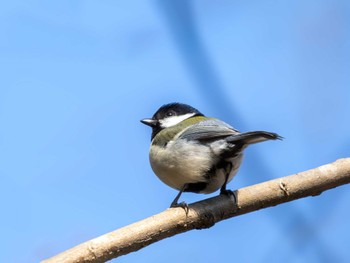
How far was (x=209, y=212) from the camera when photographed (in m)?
2.61

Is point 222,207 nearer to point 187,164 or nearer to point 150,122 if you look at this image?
point 187,164

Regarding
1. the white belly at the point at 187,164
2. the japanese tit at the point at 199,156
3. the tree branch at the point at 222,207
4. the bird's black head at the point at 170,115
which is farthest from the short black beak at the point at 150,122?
the tree branch at the point at 222,207

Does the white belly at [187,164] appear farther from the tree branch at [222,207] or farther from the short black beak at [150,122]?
the short black beak at [150,122]

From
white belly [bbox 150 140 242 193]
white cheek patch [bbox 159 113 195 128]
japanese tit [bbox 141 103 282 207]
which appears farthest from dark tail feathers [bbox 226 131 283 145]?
white cheek patch [bbox 159 113 195 128]

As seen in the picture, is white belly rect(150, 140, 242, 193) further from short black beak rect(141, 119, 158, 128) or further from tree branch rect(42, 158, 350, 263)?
short black beak rect(141, 119, 158, 128)

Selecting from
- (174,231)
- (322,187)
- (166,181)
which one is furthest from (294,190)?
(166,181)

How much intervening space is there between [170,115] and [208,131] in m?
0.82

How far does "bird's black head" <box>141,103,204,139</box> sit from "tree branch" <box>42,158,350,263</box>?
1.33 metres

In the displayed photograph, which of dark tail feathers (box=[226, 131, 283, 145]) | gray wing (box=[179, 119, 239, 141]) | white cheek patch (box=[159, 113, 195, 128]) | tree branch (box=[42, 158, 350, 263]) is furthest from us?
white cheek patch (box=[159, 113, 195, 128])

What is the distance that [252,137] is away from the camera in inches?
114

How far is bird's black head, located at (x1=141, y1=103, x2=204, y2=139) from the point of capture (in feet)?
13.1

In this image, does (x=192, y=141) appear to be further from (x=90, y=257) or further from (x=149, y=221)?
(x=90, y=257)

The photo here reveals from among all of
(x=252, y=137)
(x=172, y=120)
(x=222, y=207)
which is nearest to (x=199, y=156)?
(x=252, y=137)

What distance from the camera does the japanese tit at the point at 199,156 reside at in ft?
10.3
